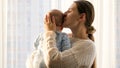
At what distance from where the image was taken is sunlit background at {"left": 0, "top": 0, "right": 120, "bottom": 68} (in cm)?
211

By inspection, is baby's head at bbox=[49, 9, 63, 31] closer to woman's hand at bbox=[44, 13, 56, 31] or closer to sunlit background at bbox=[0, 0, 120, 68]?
woman's hand at bbox=[44, 13, 56, 31]

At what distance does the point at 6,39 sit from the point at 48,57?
3.18 feet

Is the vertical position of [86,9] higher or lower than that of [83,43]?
higher

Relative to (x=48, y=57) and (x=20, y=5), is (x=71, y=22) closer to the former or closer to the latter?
(x=48, y=57)

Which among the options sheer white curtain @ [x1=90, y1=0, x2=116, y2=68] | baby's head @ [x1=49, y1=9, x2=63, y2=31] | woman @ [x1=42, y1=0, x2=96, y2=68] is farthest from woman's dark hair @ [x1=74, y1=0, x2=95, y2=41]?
sheer white curtain @ [x1=90, y1=0, x2=116, y2=68]

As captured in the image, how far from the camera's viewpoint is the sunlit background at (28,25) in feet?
6.93

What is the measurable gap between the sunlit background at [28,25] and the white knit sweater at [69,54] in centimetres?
72

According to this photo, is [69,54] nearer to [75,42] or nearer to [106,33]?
[75,42]

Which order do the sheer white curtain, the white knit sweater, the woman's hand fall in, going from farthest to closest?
1. the sheer white curtain
2. the woman's hand
3. the white knit sweater

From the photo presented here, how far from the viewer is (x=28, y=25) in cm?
218

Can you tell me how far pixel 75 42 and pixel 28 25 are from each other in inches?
33.0

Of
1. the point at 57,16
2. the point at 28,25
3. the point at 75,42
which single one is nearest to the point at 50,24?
the point at 57,16

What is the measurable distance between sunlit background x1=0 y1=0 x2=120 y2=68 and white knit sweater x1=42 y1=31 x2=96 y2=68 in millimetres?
717

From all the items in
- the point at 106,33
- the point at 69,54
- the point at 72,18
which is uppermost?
the point at 72,18
